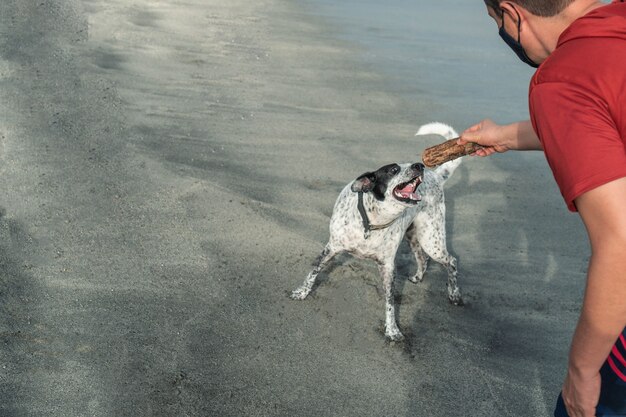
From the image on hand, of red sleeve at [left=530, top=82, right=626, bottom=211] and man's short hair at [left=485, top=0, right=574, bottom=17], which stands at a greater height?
man's short hair at [left=485, top=0, right=574, bottom=17]

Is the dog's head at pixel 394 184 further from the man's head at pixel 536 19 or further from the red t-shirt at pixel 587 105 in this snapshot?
the red t-shirt at pixel 587 105

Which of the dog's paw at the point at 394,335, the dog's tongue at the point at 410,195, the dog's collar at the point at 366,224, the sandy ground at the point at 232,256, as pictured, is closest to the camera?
the sandy ground at the point at 232,256

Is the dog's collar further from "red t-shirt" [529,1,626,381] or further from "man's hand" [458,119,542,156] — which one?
"red t-shirt" [529,1,626,381]

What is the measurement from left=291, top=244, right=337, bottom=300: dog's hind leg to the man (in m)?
3.05

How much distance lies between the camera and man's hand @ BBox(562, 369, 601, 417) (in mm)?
1801

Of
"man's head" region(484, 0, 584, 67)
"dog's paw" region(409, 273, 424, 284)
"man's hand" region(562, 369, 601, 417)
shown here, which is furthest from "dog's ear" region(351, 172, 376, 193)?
"man's hand" region(562, 369, 601, 417)

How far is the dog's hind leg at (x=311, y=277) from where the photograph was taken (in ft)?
15.6

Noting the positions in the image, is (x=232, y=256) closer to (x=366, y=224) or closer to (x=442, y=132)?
(x=366, y=224)

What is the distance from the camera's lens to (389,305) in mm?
4586

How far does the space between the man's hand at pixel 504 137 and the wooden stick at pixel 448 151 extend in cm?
12

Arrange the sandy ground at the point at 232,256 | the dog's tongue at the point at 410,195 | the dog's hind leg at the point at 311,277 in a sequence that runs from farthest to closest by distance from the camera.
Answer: the dog's hind leg at the point at 311,277 → the dog's tongue at the point at 410,195 → the sandy ground at the point at 232,256

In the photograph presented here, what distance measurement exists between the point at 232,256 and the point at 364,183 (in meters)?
1.43

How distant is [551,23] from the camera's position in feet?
5.83

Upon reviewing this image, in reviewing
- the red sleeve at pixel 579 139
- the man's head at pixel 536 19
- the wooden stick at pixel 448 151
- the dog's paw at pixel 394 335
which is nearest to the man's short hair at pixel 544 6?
the man's head at pixel 536 19
